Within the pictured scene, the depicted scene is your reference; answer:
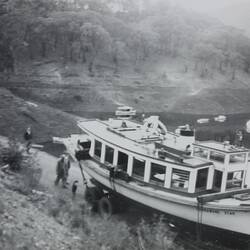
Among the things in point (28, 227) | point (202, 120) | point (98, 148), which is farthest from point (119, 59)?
point (28, 227)

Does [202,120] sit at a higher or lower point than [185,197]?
lower

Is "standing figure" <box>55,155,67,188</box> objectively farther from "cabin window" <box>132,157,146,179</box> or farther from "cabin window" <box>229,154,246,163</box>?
"cabin window" <box>229,154,246,163</box>

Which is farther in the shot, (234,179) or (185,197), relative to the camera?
(234,179)

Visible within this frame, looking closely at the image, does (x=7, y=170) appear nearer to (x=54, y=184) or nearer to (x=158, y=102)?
(x=54, y=184)

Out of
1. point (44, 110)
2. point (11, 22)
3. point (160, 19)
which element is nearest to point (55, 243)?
point (44, 110)

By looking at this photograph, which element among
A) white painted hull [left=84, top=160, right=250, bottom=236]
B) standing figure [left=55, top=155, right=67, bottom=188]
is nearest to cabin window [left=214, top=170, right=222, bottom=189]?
white painted hull [left=84, top=160, right=250, bottom=236]

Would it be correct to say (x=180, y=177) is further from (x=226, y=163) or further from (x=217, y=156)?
(x=226, y=163)
